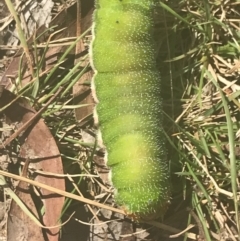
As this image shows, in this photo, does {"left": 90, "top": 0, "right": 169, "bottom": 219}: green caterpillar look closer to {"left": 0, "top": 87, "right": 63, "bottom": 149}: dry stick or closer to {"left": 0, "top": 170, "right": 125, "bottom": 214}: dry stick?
{"left": 0, "top": 170, "right": 125, "bottom": 214}: dry stick

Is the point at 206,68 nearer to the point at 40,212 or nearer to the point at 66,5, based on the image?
the point at 66,5

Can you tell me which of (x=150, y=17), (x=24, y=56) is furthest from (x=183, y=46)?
(x=24, y=56)

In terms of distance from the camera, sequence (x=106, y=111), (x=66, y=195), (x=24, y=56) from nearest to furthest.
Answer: (x=106, y=111) < (x=66, y=195) < (x=24, y=56)

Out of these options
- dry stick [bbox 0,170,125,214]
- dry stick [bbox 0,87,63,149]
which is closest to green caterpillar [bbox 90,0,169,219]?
dry stick [bbox 0,170,125,214]

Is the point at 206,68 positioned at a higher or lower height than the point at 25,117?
higher

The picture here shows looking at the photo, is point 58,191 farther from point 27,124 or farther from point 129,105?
point 129,105

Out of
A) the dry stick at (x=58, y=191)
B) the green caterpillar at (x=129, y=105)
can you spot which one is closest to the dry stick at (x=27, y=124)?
the dry stick at (x=58, y=191)

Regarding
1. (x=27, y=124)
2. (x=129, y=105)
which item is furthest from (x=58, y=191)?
(x=129, y=105)

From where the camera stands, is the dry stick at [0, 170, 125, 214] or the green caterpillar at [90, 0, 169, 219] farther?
the dry stick at [0, 170, 125, 214]
